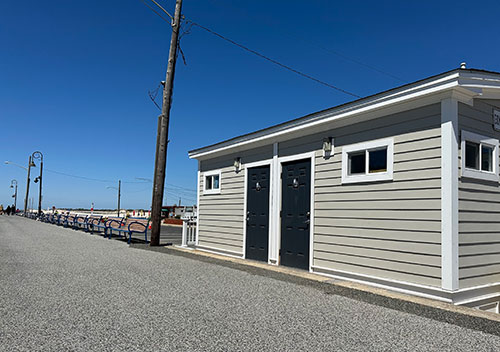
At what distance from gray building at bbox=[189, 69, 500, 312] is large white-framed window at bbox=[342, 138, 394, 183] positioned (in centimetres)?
2

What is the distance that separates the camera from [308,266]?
25.3 feet

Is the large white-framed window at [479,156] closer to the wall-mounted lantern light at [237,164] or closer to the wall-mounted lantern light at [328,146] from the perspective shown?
the wall-mounted lantern light at [328,146]

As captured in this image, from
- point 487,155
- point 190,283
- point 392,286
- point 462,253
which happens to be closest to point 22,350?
point 190,283

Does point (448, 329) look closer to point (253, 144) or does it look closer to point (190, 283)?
point (190, 283)

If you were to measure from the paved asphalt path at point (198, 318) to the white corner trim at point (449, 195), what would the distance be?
106 cm

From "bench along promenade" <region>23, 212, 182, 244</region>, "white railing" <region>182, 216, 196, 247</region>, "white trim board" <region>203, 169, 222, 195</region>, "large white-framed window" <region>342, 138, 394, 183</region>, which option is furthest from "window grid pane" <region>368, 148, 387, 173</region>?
"bench along promenade" <region>23, 212, 182, 244</region>

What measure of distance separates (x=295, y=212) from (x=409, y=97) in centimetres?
325

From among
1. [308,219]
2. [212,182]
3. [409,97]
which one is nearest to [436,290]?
[409,97]

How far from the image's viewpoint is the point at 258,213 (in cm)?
927

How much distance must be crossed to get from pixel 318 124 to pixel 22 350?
225 inches

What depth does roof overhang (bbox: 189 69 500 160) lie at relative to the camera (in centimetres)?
542

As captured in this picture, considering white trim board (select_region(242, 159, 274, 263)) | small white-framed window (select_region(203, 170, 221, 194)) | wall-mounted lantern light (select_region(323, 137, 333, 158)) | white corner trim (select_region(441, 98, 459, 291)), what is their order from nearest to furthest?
white corner trim (select_region(441, 98, 459, 291)) < wall-mounted lantern light (select_region(323, 137, 333, 158)) < white trim board (select_region(242, 159, 274, 263)) < small white-framed window (select_region(203, 170, 221, 194))

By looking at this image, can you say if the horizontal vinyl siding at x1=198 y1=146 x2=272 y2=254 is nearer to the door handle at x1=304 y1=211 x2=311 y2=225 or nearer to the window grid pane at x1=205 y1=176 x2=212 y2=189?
the window grid pane at x1=205 y1=176 x2=212 y2=189

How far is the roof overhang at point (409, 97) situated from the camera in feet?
17.8
